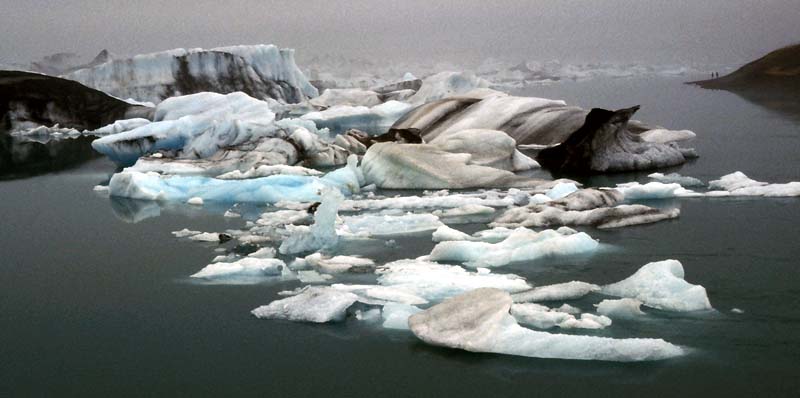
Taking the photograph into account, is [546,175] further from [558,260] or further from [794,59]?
[794,59]

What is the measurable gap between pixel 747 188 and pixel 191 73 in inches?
1254

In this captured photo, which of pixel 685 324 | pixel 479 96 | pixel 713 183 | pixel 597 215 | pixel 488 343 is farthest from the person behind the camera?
pixel 479 96

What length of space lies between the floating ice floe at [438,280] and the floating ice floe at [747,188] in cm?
532

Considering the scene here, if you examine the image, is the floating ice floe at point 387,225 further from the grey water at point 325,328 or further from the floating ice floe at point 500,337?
the floating ice floe at point 500,337

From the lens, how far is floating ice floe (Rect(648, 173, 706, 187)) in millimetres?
12344

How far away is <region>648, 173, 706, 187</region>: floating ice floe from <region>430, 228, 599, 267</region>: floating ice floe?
487 cm

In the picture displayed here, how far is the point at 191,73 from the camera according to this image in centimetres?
3956

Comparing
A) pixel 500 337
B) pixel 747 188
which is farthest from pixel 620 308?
pixel 747 188

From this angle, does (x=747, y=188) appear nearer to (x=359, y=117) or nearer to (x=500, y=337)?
(x=500, y=337)

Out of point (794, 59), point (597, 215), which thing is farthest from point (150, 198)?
point (794, 59)

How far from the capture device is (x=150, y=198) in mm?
12633

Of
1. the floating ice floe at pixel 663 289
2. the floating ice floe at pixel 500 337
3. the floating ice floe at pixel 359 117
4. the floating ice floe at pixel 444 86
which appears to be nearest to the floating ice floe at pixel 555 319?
the floating ice floe at pixel 500 337

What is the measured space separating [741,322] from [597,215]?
360 cm

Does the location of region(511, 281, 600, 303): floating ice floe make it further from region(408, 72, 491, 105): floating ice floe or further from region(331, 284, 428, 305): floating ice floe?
region(408, 72, 491, 105): floating ice floe
